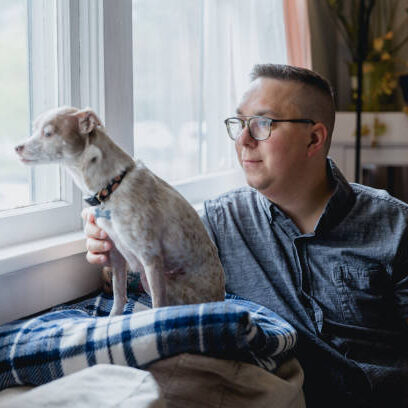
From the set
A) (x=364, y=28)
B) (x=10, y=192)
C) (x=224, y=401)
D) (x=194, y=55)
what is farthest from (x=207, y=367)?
(x=364, y=28)

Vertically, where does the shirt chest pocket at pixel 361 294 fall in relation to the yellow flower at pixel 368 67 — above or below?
below

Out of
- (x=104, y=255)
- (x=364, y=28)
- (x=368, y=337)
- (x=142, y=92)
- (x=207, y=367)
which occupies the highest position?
(x=364, y=28)

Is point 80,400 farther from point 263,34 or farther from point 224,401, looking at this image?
point 263,34

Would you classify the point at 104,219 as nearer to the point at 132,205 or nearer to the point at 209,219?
the point at 132,205

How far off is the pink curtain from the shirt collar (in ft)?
2.91

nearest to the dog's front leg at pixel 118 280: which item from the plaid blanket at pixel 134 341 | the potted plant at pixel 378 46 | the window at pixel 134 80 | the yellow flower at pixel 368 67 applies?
the plaid blanket at pixel 134 341

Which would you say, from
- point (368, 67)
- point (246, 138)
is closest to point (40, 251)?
point (246, 138)

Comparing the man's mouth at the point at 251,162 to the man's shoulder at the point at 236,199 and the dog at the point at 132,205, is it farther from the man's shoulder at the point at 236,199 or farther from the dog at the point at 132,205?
the dog at the point at 132,205

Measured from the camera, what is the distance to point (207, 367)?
96 cm

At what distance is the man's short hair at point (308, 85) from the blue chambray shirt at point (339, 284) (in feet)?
0.59

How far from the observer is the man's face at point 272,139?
1.46 m

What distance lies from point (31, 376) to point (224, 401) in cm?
32

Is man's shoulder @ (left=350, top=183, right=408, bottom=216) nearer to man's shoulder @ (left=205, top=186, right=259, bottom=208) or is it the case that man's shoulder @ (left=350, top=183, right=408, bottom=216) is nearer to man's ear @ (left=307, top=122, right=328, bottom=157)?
man's ear @ (left=307, top=122, right=328, bottom=157)

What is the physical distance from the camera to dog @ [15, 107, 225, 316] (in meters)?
1.01
